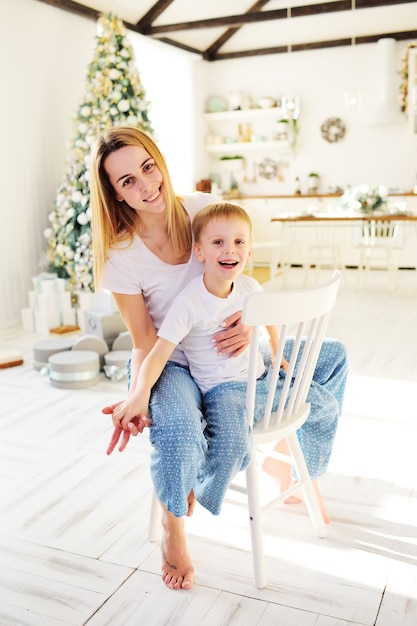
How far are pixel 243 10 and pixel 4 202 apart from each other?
4161 mm

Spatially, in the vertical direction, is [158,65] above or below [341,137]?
above

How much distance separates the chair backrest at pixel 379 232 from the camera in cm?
641

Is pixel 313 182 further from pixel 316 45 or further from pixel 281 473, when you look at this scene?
pixel 281 473

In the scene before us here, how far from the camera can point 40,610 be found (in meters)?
1.65

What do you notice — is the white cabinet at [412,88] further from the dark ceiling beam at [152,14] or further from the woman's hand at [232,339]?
the woman's hand at [232,339]

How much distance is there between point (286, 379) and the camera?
1702mm

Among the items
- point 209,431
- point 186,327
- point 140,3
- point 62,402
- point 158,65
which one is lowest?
point 62,402

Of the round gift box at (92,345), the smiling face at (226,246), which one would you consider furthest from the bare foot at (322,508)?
the round gift box at (92,345)

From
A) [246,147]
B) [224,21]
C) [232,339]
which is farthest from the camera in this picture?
[246,147]

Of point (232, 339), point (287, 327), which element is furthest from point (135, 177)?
point (287, 327)

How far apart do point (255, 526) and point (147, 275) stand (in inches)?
31.0

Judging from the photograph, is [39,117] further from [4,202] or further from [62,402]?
[62,402]

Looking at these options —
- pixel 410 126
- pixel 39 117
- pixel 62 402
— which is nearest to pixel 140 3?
pixel 39 117

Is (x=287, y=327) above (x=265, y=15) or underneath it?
underneath
